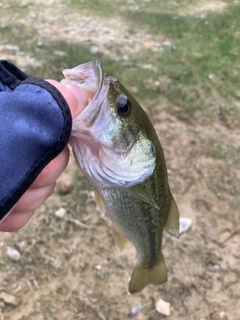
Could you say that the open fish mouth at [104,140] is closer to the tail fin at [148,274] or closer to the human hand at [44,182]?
the human hand at [44,182]

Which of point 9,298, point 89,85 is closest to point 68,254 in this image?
point 9,298

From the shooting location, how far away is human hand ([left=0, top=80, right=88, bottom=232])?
50.1 inches

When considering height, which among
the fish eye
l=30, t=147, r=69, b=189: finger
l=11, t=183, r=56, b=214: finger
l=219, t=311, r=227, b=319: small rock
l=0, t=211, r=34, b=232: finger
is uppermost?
the fish eye

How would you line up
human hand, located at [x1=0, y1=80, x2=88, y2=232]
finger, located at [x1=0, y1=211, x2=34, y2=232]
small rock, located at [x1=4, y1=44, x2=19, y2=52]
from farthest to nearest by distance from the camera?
small rock, located at [x1=4, y1=44, x2=19, y2=52] → finger, located at [x1=0, y1=211, x2=34, y2=232] → human hand, located at [x1=0, y1=80, x2=88, y2=232]

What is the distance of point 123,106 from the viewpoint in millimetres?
1405

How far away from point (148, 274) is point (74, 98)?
4.02ft

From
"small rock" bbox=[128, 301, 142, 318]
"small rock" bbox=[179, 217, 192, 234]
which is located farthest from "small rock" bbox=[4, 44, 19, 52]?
"small rock" bbox=[128, 301, 142, 318]

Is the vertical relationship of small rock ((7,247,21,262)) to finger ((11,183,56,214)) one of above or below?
below

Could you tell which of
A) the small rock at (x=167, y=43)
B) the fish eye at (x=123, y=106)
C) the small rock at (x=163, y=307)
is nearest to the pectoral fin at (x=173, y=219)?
the fish eye at (x=123, y=106)

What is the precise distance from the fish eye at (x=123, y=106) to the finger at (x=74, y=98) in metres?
0.12

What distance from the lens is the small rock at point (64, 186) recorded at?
3236mm

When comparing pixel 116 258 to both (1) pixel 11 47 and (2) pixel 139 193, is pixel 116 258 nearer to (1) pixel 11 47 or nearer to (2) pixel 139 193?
(2) pixel 139 193

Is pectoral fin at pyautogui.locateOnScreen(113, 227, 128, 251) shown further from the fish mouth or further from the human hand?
the fish mouth

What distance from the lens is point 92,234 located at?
9.83ft
